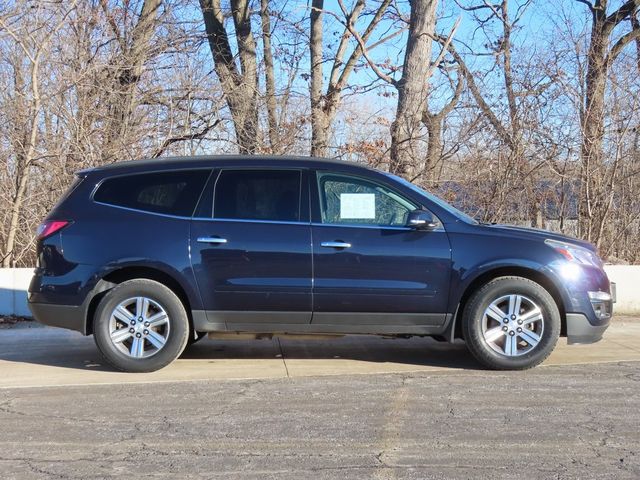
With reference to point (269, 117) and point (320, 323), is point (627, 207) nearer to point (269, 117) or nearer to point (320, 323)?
point (269, 117)

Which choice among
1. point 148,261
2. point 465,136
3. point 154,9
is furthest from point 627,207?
point 154,9

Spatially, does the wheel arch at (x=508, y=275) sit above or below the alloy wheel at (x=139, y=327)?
above

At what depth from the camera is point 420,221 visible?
19.9 feet

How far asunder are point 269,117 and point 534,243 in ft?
24.1

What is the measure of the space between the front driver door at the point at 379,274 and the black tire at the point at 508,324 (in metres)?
0.27

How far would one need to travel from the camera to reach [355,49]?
14.9m

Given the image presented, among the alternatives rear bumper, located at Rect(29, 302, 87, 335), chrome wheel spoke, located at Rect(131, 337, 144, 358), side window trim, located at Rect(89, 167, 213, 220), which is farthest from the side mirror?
rear bumper, located at Rect(29, 302, 87, 335)

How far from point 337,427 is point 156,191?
9.50 feet

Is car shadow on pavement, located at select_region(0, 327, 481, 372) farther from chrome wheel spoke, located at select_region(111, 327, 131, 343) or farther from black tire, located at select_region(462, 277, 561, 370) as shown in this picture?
chrome wheel spoke, located at select_region(111, 327, 131, 343)

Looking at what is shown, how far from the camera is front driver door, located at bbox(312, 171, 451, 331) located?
609 centimetres

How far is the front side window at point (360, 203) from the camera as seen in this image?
20.5 ft

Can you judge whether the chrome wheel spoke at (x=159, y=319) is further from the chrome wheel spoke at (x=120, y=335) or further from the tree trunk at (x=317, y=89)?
the tree trunk at (x=317, y=89)

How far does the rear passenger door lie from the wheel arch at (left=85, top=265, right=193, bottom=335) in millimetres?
249

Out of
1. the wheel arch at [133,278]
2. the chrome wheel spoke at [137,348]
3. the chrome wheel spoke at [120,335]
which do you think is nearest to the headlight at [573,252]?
the wheel arch at [133,278]
